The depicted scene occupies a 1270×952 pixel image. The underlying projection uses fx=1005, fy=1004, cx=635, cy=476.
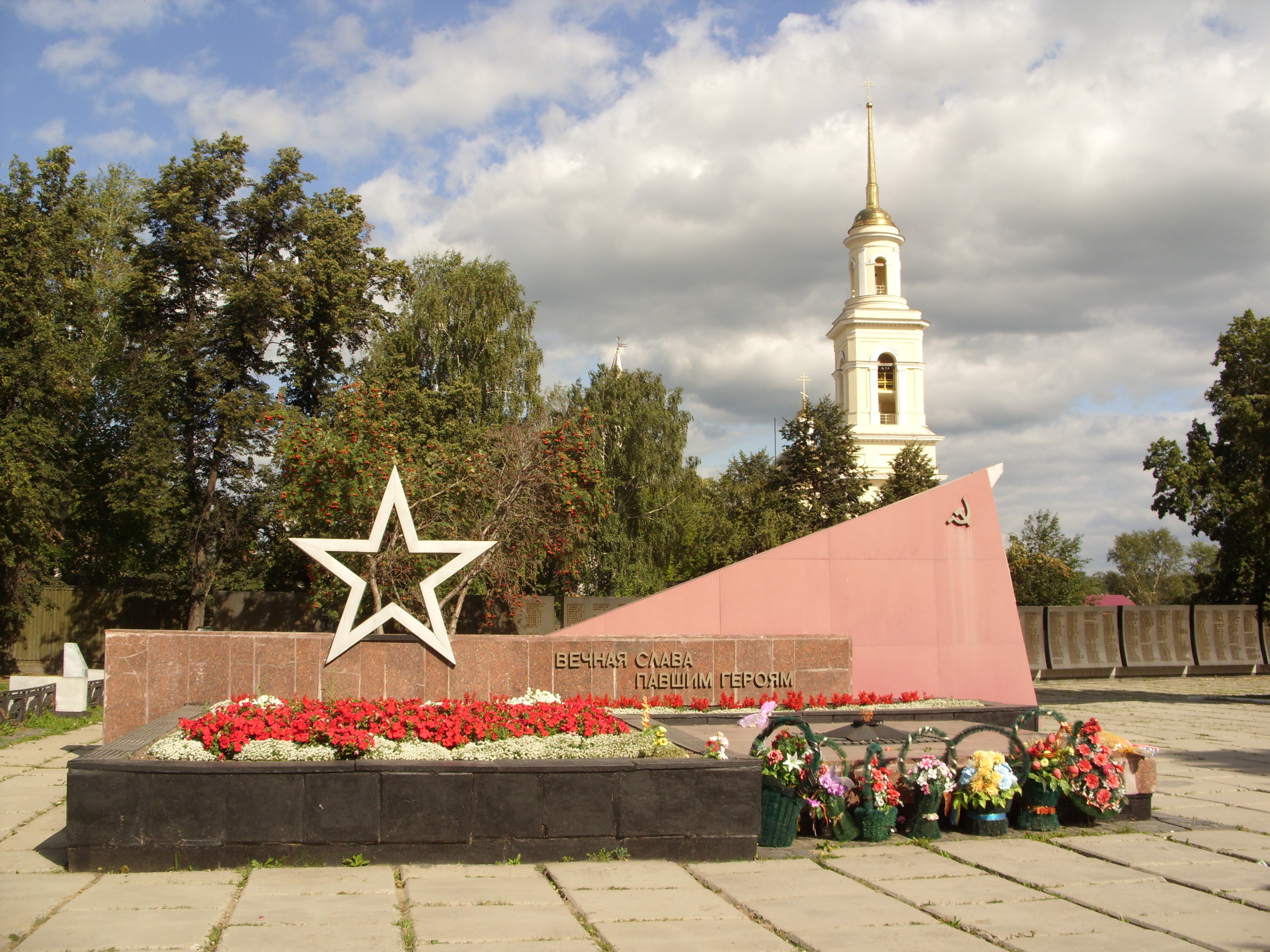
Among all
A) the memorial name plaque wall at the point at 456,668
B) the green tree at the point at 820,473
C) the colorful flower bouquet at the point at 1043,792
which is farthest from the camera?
the green tree at the point at 820,473

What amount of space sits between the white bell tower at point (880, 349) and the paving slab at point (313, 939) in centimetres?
4033

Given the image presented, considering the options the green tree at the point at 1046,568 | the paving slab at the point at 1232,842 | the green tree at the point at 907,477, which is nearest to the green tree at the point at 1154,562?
the green tree at the point at 1046,568

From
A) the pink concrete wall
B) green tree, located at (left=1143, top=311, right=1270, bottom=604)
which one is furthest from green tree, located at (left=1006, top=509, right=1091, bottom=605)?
the pink concrete wall

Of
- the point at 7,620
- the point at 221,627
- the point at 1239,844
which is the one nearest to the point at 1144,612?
the point at 1239,844

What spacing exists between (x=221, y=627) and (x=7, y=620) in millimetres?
4894

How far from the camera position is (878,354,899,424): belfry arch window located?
44.9 meters

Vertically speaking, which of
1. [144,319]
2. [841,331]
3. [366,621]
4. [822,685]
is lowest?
[822,685]

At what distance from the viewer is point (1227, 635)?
→ 25.9 metres

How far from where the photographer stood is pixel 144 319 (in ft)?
78.4

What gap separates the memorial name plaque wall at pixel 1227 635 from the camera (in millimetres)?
25656

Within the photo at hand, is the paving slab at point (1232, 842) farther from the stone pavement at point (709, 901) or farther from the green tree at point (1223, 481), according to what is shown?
the green tree at point (1223, 481)

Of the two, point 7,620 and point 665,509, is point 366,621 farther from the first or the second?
point 665,509

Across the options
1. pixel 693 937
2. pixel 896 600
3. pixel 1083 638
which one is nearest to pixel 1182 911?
pixel 693 937

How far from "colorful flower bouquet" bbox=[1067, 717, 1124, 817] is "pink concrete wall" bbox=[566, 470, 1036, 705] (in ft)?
16.2
